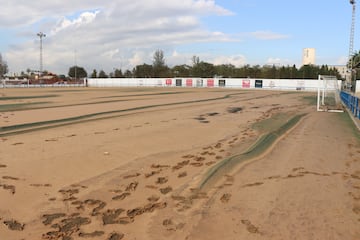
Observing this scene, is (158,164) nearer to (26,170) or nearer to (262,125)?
(26,170)

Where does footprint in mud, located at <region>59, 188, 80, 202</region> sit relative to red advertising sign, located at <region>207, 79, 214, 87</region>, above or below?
below

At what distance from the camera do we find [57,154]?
8875mm

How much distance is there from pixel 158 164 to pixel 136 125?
666 cm

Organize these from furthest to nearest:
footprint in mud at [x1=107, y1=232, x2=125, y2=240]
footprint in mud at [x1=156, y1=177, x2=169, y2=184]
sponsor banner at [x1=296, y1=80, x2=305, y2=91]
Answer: sponsor banner at [x1=296, y1=80, x2=305, y2=91] < footprint in mud at [x1=156, y1=177, x2=169, y2=184] < footprint in mud at [x1=107, y1=232, x2=125, y2=240]

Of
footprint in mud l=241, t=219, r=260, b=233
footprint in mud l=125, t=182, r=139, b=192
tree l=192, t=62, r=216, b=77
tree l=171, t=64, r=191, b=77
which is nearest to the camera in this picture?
footprint in mud l=241, t=219, r=260, b=233

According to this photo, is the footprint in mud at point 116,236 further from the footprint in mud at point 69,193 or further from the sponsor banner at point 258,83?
the sponsor banner at point 258,83

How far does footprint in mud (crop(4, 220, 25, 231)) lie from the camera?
4690mm

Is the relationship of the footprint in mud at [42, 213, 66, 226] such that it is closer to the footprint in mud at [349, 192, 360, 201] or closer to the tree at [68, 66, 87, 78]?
the footprint in mud at [349, 192, 360, 201]

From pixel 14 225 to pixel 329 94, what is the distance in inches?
1172

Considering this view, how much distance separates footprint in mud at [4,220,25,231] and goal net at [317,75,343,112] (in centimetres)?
2184

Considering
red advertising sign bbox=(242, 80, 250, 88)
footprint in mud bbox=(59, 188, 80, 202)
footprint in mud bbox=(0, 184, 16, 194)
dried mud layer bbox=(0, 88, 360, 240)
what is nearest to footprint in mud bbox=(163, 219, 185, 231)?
dried mud layer bbox=(0, 88, 360, 240)

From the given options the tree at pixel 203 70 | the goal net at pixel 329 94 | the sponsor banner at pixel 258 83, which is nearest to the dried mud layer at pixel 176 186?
the goal net at pixel 329 94

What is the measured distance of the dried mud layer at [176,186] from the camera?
4.74 metres

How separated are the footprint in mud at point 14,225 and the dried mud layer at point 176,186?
0.6 inches
